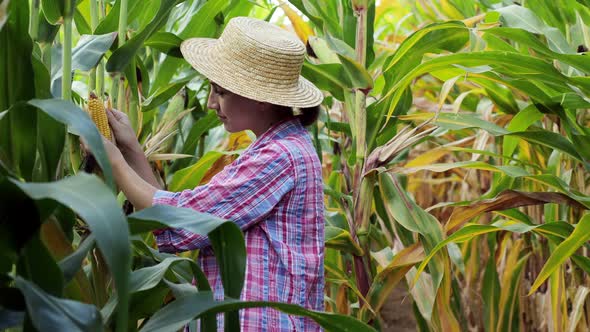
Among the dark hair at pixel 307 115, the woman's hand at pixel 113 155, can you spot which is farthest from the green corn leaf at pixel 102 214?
the dark hair at pixel 307 115

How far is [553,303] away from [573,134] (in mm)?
437

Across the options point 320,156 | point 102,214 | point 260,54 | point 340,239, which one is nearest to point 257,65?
point 260,54

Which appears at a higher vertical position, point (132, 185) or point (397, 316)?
point (132, 185)

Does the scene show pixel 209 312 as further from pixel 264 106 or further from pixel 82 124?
pixel 264 106

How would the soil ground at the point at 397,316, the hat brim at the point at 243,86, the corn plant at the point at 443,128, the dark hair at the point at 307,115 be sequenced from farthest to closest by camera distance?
the soil ground at the point at 397,316 < the corn plant at the point at 443,128 < the dark hair at the point at 307,115 < the hat brim at the point at 243,86

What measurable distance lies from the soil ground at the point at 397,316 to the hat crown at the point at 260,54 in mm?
1825

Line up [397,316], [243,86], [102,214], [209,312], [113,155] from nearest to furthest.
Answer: [102,214] < [209,312] < [113,155] < [243,86] < [397,316]

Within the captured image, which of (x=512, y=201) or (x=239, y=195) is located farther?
(x=512, y=201)

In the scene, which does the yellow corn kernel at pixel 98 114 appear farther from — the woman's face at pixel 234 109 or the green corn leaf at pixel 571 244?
the green corn leaf at pixel 571 244

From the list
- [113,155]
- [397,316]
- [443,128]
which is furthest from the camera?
[397,316]

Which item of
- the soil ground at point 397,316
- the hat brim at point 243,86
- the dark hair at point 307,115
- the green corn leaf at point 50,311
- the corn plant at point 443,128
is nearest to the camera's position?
the green corn leaf at point 50,311

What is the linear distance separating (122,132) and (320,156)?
2.10ft

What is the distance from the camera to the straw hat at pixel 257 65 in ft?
4.48

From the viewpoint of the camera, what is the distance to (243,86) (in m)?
1.36
